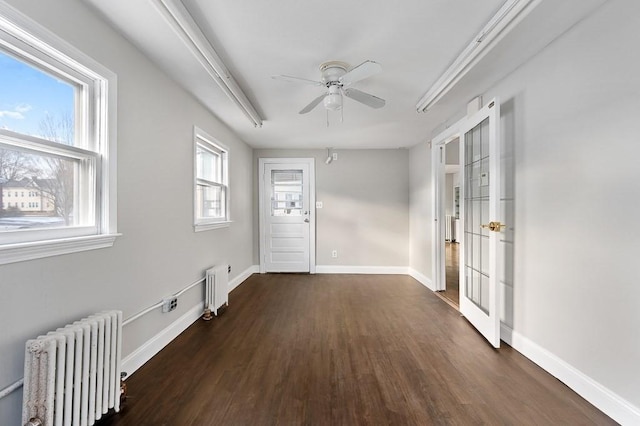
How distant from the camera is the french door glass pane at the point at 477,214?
2748mm

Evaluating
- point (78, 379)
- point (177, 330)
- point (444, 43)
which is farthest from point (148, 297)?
point (444, 43)

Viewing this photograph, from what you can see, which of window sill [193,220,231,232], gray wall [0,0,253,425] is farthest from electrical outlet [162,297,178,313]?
window sill [193,220,231,232]

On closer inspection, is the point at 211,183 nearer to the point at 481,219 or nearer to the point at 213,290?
the point at 213,290

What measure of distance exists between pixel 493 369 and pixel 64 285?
2.84 m

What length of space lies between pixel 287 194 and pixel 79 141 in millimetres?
3860

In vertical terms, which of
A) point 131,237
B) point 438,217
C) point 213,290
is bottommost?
point 213,290

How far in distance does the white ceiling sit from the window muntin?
0.54 m

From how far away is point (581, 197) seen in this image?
1842mm

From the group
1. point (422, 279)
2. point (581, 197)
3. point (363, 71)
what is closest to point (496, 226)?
point (581, 197)

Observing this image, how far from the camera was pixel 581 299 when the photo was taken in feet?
6.06

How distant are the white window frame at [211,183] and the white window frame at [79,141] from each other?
118cm

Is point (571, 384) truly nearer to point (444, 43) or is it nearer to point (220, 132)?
point (444, 43)

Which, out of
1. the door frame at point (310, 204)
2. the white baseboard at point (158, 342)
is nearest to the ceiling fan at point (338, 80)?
the white baseboard at point (158, 342)

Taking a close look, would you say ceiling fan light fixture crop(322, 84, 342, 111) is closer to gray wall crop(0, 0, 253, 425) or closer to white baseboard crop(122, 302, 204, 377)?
gray wall crop(0, 0, 253, 425)
